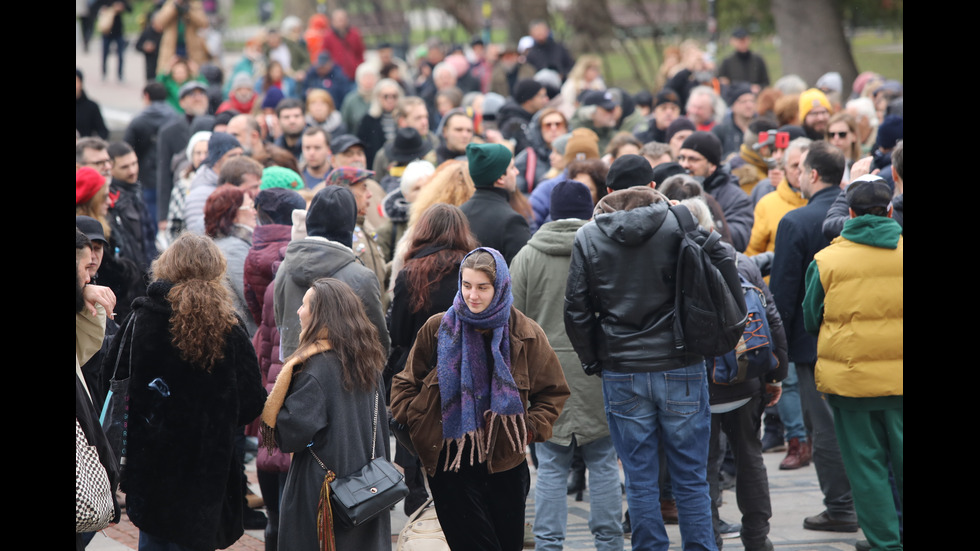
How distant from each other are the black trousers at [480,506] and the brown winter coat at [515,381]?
76 millimetres

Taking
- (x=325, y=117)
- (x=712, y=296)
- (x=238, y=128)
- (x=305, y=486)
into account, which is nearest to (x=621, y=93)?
(x=325, y=117)

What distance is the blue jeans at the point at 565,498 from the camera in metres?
5.63

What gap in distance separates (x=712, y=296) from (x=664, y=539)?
1.23 m

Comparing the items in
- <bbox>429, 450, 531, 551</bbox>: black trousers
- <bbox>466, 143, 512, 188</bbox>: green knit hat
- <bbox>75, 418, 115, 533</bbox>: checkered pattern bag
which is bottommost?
<bbox>429, 450, 531, 551</bbox>: black trousers

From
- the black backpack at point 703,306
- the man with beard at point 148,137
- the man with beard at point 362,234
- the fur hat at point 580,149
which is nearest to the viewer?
the black backpack at point 703,306

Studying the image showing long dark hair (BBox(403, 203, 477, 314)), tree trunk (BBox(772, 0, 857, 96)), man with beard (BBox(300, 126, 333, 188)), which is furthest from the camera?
tree trunk (BBox(772, 0, 857, 96))

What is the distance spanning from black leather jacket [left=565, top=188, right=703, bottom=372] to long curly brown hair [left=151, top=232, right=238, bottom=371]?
167cm

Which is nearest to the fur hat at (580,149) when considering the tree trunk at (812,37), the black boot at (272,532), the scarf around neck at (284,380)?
the black boot at (272,532)

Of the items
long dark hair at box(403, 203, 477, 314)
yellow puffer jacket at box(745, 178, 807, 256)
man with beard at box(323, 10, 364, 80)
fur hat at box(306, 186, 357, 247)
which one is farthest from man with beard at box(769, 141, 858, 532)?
man with beard at box(323, 10, 364, 80)

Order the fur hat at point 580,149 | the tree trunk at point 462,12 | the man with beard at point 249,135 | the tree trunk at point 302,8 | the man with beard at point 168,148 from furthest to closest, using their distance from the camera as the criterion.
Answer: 1. the tree trunk at point 302,8
2. the tree trunk at point 462,12
3. the man with beard at point 168,148
4. the man with beard at point 249,135
5. the fur hat at point 580,149

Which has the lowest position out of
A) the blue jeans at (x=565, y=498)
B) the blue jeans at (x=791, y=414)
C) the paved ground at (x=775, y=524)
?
the paved ground at (x=775, y=524)

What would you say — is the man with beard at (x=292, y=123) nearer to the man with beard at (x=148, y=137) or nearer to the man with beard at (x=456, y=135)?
the man with beard at (x=148, y=137)

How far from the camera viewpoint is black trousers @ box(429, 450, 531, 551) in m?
4.89

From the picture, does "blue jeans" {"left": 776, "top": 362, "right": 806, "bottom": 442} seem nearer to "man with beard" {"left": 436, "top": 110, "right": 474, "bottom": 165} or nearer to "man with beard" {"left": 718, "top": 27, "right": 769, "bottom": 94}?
"man with beard" {"left": 436, "top": 110, "right": 474, "bottom": 165}
